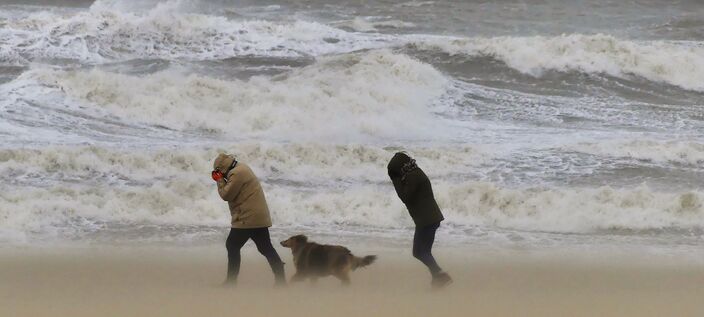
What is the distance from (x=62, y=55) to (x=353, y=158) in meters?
9.79

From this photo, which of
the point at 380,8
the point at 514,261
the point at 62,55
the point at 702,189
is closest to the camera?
the point at 514,261

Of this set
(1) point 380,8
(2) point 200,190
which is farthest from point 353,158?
(1) point 380,8

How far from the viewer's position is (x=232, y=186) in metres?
7.11

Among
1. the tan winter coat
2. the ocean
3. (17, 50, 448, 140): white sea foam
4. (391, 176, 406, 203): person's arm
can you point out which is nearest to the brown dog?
the tan winter coat

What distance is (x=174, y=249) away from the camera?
9.06 m

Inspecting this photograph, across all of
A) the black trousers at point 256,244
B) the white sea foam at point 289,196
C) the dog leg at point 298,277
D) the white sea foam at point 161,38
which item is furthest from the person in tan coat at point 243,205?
the white sea foam at point 161,38

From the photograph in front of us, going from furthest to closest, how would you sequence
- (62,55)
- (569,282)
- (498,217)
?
(62,55) → (498,217) → (569,282)

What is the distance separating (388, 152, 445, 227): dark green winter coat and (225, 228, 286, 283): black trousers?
3.42ft

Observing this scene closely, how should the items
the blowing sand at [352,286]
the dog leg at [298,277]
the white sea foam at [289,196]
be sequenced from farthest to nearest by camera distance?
the white sea foam at [289,196]
the dog leg at [298,277]
the blowing sand at [352,286]

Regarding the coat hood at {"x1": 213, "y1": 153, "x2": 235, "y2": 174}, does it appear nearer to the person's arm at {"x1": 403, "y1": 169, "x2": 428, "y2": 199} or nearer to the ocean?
the person's arm at {"x1": 403, "y1": 169, "x2": 428, "y2": 199}

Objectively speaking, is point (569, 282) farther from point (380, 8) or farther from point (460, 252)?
point (380, 8)

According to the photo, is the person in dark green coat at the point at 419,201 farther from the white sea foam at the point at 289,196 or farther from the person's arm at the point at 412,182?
the white sea foam at the point at 289,196

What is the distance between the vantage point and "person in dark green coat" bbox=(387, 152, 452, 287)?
23.1ft

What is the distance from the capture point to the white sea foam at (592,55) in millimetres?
21109
